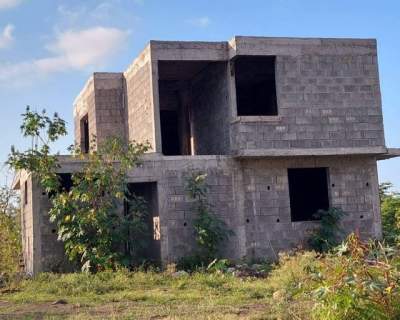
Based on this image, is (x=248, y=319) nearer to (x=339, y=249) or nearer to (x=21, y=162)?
(x=339, y=249)

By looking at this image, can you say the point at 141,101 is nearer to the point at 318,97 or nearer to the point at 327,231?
the point at 318,97

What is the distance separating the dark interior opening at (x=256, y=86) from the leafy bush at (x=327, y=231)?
162 inches

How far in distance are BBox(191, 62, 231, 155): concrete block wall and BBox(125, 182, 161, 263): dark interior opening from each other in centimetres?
208

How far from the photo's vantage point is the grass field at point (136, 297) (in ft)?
28.3

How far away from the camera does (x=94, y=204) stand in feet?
44.3

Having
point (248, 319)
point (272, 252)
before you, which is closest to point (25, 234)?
point (272, 252)

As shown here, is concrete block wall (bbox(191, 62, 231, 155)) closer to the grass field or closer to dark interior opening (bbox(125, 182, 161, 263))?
dark interior opening (bbox(125, 182, 161, 263))

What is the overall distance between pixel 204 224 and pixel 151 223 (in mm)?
1858

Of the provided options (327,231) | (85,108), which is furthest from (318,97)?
(85,108)

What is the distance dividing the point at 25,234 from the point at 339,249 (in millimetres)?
11384

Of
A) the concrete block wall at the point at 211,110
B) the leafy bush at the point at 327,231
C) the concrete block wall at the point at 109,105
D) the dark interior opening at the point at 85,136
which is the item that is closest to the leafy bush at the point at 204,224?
the concrete block wall at the point at 211,110

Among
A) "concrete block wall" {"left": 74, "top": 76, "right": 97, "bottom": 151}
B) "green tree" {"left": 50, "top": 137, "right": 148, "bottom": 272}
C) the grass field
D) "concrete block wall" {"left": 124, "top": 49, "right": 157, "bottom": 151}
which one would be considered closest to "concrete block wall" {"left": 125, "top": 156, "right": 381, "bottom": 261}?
"green tree" {"left": 50, "top": 137, "right": 148, "bottom": 272}

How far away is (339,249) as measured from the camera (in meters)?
6.37

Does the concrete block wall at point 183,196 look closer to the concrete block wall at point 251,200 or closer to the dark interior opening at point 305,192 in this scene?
the concrete block wall at point 251,200
